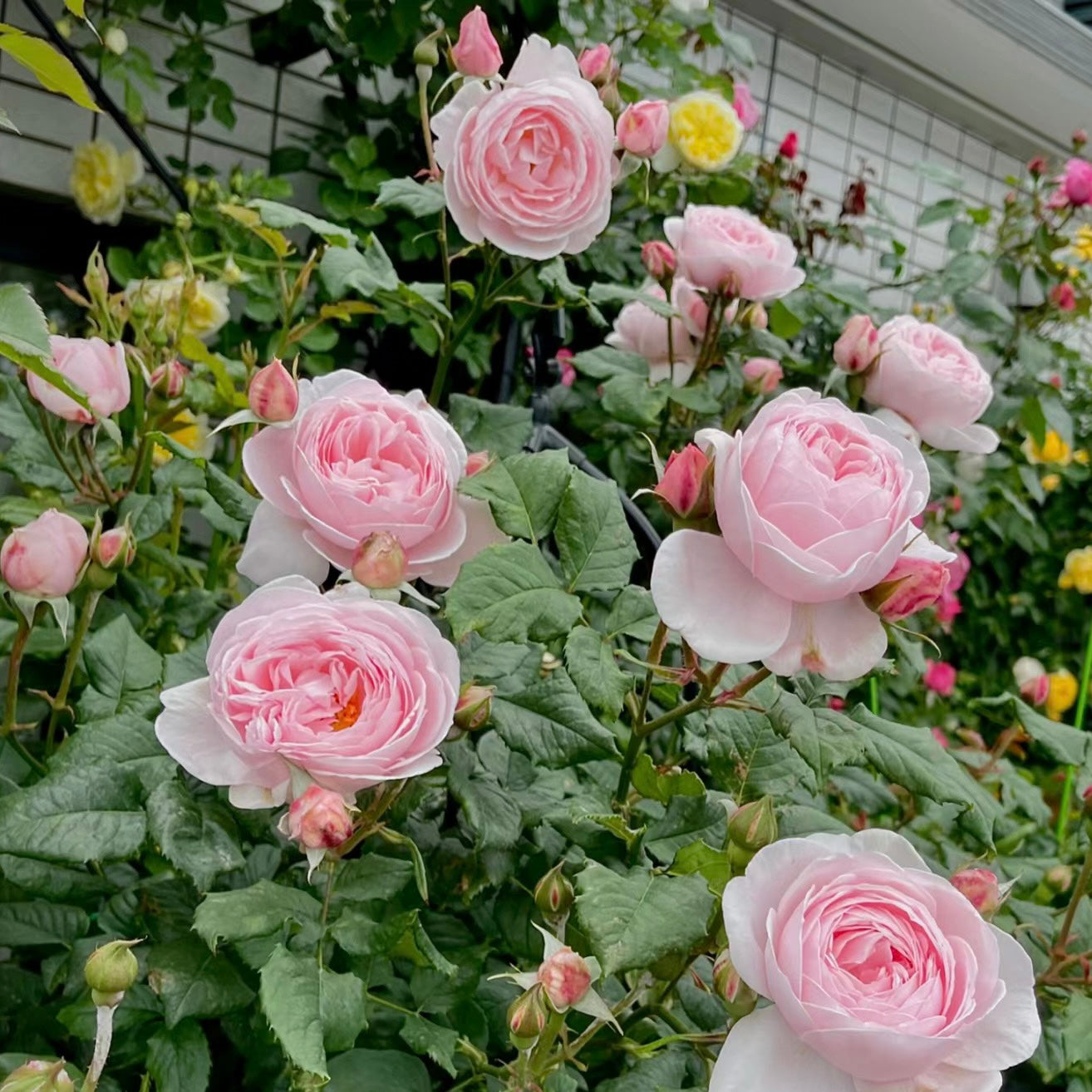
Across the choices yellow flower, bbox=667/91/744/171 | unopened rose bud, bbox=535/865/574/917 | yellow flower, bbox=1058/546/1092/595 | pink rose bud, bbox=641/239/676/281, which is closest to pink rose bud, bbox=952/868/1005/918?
unopened rose bud, bbox=535/865/574/917

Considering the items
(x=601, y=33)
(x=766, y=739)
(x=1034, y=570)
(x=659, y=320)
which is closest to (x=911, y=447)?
(x=766, y=739)

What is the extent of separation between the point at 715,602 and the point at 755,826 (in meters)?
0.09

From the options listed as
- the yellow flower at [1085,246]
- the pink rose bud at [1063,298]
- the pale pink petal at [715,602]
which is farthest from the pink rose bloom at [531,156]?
the yellow flower at [1085,246]

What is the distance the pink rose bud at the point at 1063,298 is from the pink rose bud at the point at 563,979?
1.50 m

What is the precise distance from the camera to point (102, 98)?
1.27 metres

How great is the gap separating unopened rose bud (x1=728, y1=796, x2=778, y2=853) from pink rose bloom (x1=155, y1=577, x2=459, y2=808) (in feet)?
0.40

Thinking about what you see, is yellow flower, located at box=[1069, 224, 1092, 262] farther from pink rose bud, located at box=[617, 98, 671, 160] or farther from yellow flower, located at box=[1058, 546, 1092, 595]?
pink rose bud, located at box=[617, 98, 671, 160]

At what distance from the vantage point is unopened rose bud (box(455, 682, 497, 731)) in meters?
0.49

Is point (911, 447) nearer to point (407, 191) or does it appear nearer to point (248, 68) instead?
point (407, 191)

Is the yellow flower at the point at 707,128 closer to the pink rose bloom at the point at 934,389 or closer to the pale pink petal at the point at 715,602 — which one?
the pink rose bloom at the point at 934,389

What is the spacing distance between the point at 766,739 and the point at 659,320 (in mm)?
583

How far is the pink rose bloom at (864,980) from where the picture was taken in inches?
15.9

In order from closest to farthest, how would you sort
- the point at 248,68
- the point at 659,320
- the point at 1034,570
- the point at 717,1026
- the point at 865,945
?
the point at 865,945, the point at 717,1026, the point at 659,320, the point at 248,68, the point at 1034,570

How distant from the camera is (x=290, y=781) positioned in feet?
1.51
